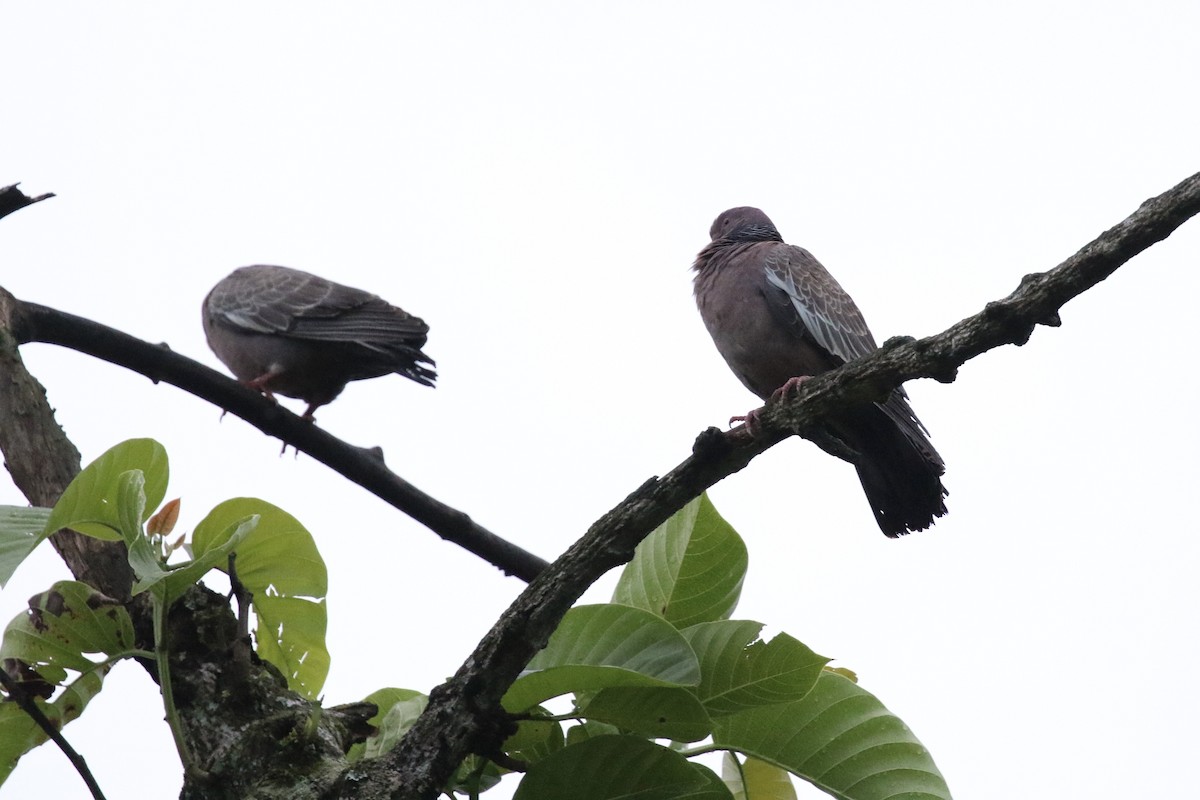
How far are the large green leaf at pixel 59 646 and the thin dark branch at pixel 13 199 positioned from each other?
1.23 m

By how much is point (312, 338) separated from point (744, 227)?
8.99ft

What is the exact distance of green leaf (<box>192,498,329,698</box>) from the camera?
266 cm

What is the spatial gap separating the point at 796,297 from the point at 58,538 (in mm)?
3854

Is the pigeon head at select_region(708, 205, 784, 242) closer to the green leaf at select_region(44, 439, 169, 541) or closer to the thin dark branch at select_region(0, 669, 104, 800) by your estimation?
the green leaf at select_region(44, 439, 169, 541)

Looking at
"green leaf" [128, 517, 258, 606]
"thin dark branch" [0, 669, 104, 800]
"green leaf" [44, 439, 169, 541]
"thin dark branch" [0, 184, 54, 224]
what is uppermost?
"thin dark branch" [0, 184, 54, 224]

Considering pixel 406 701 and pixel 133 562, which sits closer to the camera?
pixel 133 562

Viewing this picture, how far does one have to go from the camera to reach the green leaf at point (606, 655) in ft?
7.91

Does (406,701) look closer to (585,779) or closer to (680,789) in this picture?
(585,779)

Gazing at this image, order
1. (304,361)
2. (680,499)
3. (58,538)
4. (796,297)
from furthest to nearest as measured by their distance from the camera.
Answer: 1. (304,361)
2. (796,297)
3. (58,538)
4. (680,499)

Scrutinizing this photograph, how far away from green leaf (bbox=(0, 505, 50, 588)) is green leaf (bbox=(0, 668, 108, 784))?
0.35m

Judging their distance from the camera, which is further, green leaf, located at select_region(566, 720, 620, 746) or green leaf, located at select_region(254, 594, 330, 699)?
green leaf, located at select_region(254, 594, 330, 699)

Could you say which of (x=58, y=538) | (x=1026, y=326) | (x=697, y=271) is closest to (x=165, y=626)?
(x=58, y=538)

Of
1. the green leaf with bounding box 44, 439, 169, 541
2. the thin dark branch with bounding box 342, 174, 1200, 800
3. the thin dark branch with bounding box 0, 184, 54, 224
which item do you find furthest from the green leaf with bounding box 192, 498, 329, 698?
the thin dark branch with bounding box 0, 184, 54, 224

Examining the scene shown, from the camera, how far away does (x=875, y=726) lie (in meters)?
2.65
